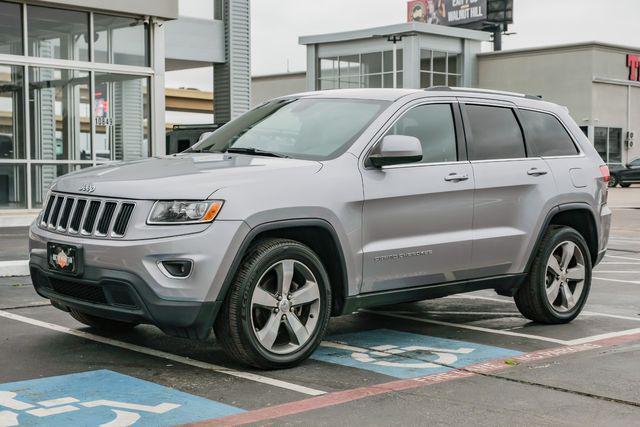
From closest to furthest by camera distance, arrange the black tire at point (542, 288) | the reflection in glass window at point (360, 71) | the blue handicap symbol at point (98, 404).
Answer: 1. the blue handicap symbol at point (98, 404)
2. the black tire at point (542, 288)
3. the reflection in glass window at point (360, 71)

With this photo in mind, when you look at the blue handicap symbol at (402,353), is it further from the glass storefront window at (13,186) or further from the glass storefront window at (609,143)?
the glass storefront window at (609,143)

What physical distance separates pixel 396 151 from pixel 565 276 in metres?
2.36

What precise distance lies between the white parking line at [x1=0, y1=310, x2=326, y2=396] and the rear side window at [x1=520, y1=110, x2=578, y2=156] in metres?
3.26

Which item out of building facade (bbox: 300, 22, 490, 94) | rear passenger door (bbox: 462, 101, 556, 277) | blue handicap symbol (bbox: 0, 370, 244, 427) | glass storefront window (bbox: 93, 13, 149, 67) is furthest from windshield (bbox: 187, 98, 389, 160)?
building facade (bbox: 300, 22, 490, 94)

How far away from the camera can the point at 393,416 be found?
16.3 feet

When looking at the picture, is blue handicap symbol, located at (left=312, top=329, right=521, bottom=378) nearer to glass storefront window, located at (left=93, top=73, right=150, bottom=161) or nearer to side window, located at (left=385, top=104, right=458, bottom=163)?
side window, located at (left=385, top=104, right=458, bottom=163)

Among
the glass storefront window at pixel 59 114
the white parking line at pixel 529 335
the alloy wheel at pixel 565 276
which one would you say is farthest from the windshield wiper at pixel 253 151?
the glass storefront window at pixel 59 114

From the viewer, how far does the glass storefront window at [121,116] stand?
20.0 meters

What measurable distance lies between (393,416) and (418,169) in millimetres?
2267

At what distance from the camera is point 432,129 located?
23.2ft

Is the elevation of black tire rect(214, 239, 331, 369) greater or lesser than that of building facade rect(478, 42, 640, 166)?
lesser

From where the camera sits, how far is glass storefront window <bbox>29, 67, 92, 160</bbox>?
1912 cm

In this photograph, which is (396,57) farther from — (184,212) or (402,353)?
(184,212)

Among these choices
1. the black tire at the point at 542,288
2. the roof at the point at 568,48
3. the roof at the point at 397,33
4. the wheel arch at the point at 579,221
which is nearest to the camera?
the black tire at the point at 542,288
